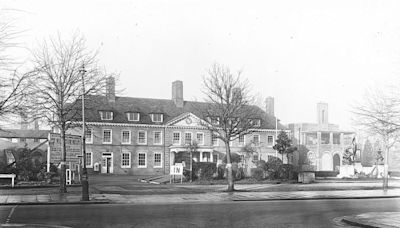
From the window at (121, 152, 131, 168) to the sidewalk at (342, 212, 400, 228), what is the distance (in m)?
42.3

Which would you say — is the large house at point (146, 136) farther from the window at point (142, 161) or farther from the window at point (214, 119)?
the window at point (214, 119)

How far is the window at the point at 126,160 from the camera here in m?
55.9

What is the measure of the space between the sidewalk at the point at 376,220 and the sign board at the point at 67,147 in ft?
51.7

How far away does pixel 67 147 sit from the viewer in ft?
85.0

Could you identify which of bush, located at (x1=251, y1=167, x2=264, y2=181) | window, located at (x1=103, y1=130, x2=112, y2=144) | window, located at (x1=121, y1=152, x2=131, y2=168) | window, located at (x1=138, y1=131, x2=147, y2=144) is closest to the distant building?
window, located at (x1=138, y1=131, x2=147, y2=144)

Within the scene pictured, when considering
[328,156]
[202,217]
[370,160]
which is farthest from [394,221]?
[370,160]

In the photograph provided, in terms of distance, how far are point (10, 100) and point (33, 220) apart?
4240 mm

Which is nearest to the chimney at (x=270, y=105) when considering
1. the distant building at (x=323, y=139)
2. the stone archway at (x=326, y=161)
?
the distant building at (x=323, y=139)

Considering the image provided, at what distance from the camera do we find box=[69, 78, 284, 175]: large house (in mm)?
54969

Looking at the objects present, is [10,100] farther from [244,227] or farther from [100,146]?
[100,146]

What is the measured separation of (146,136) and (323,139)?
29.7 m

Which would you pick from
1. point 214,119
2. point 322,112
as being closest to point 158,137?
point 322,112

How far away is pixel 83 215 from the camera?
50.7 ft

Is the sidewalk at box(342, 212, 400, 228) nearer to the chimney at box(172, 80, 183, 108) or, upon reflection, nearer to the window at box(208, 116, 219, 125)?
the window at box(208, 116, 219, 125)
